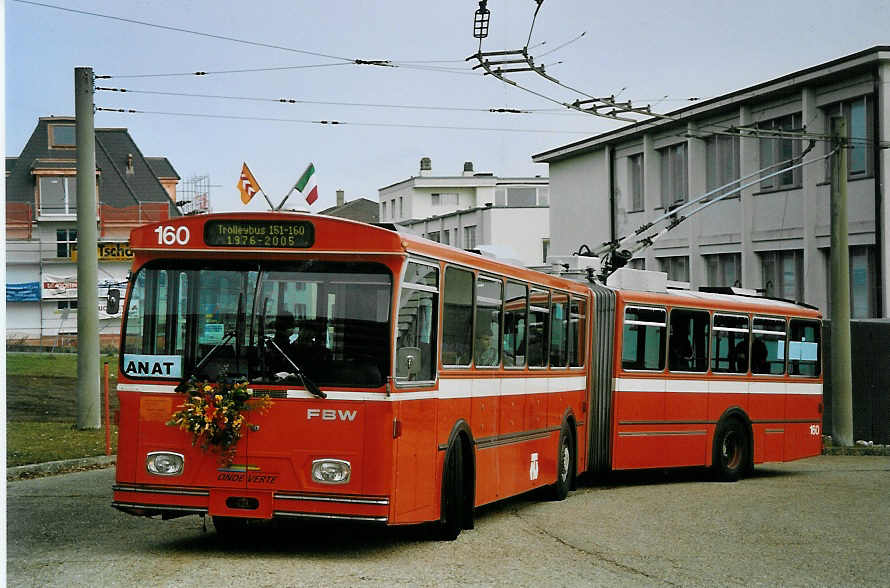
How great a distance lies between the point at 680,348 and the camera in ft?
Result: 59.6

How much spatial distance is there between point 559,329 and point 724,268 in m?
20.3

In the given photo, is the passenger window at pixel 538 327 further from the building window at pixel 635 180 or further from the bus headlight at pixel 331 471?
the building window at pixel 635 180

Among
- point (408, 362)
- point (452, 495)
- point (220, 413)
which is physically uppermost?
point (408, 362)

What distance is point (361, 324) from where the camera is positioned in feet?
32.1

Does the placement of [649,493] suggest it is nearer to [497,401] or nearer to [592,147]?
[497,401]

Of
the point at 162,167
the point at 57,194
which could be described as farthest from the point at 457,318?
the point at 162,167

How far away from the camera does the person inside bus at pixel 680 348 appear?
18.1 m

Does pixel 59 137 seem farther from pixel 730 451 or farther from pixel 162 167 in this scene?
pixel 730 451

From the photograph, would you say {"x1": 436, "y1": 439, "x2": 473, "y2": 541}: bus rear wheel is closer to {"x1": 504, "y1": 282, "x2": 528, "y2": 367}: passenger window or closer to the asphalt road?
the asphalt road

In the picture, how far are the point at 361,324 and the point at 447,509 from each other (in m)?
2.11

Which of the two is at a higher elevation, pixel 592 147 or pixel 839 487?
pixel 592 147

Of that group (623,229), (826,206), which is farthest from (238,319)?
(623,229)

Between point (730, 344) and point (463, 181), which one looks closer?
point (730, 344)

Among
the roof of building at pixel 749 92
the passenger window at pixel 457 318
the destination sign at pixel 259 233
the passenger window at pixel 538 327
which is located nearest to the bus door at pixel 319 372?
A: the destination sign at pixel 259 233
